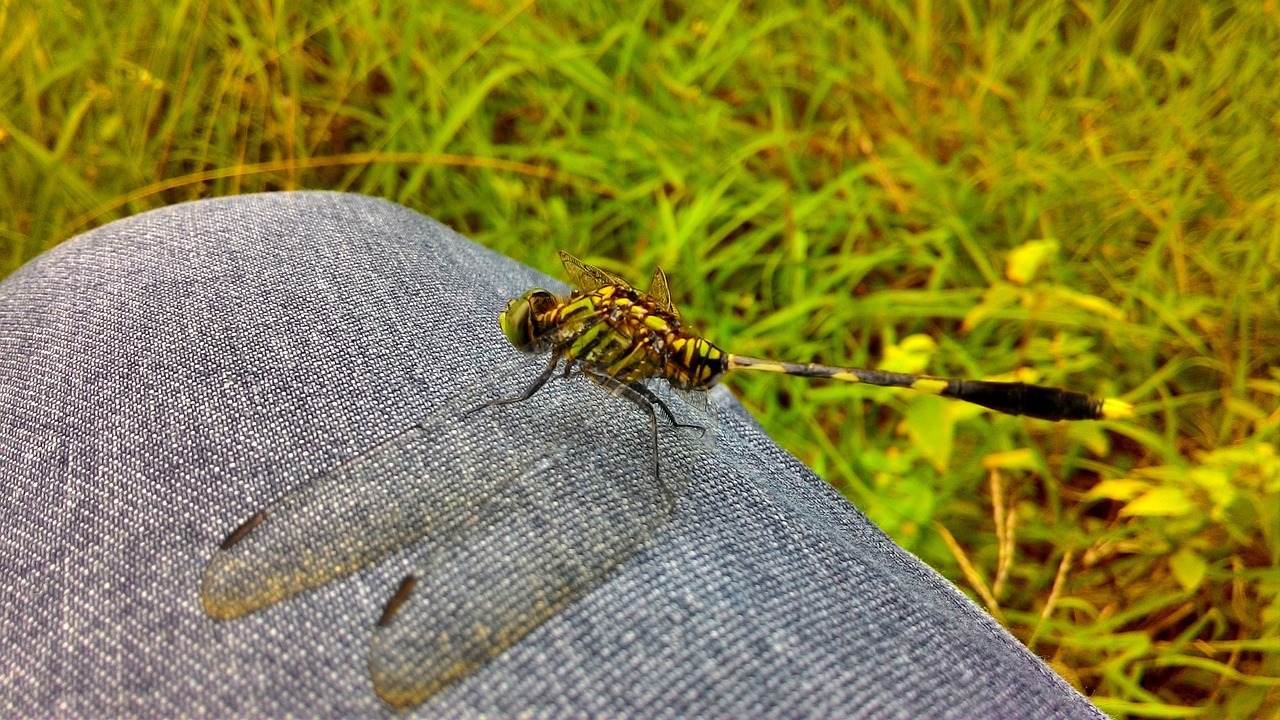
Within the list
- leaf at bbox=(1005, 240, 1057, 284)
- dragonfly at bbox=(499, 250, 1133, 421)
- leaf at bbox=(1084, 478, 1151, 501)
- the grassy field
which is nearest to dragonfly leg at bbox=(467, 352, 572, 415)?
dragonfly at bbox=(499, 250, 1133, 421)

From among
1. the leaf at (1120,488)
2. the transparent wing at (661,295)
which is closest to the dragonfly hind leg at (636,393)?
the transparent wing at (661,295)

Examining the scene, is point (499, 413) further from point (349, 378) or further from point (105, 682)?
point (105, 682)

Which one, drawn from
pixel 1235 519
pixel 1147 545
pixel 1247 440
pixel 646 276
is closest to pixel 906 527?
pixel 1147 545


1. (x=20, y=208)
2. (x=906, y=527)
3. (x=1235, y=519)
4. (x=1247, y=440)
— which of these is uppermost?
(x=1247, y=440)

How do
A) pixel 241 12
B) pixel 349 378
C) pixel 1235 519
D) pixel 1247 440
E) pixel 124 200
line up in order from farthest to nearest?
pixel 241 12, pixel 124 200, pixel 1247 440, pixel 1235 519, pixel 349 378

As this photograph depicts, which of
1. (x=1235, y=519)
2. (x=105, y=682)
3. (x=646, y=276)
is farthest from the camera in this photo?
(x=646, y=276)

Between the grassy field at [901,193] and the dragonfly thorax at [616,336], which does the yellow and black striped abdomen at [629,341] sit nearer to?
the dragonfly thorax at [616,336]

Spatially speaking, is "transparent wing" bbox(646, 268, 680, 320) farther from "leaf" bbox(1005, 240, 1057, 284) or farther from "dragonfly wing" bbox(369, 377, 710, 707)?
"leaf" bbox(1005, 240, 1057, 284)
